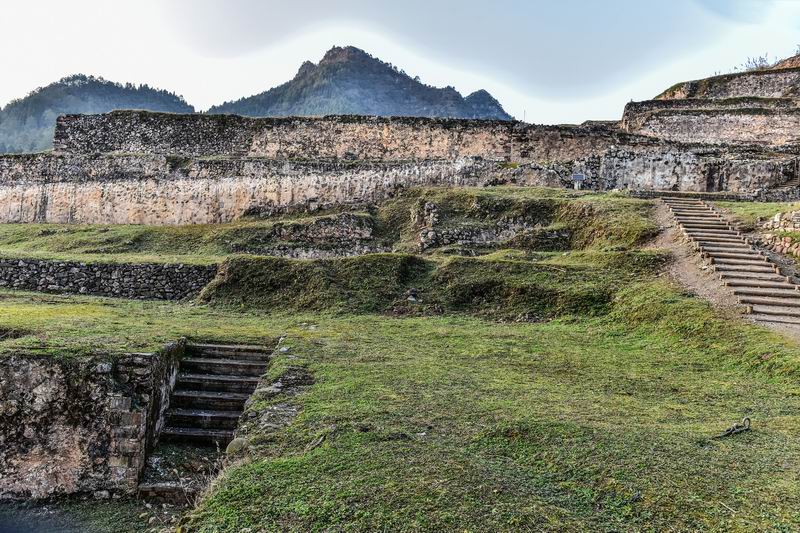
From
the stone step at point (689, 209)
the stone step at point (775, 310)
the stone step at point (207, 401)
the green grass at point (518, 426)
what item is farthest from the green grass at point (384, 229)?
the stone step at point (207, 401)

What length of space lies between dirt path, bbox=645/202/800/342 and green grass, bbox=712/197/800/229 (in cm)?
128

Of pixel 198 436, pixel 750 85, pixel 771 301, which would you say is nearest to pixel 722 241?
pixel 771 301

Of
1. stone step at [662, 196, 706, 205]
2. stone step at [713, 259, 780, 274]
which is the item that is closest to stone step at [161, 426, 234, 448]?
stone step at [713, 259, 780, 274]

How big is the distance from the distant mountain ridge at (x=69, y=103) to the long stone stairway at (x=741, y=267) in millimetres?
46637

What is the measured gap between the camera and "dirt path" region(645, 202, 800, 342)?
8.42 m

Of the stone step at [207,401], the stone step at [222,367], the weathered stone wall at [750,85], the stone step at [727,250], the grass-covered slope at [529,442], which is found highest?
the weathered stone wall at [750,85]

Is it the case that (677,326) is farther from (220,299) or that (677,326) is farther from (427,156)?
(427,156)

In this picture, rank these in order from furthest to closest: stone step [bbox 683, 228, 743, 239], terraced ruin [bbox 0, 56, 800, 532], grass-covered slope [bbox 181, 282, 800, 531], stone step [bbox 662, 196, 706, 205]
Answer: stone step [bbox 662, 196, 706, 205], stone step [bbox 683, 228, 743, 239], terraced ruin [bbox 0, 56, 800, 532], grass-covered slope [bbox 181, 282, 800, 531]

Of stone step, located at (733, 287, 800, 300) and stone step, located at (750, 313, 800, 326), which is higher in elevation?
stone step, located at (733, 287, 800, 300)

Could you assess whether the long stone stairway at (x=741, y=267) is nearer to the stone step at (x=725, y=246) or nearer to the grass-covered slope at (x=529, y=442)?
the stone step at (x=725, y=246)

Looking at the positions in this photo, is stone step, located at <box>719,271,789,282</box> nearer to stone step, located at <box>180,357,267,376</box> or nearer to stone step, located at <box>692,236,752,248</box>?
stone step, located at <box>692,236,752,248</box>

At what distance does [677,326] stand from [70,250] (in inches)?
508

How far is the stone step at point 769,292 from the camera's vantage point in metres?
8.94

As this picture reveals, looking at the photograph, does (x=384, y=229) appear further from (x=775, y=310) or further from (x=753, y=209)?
(x=775, y=310)
